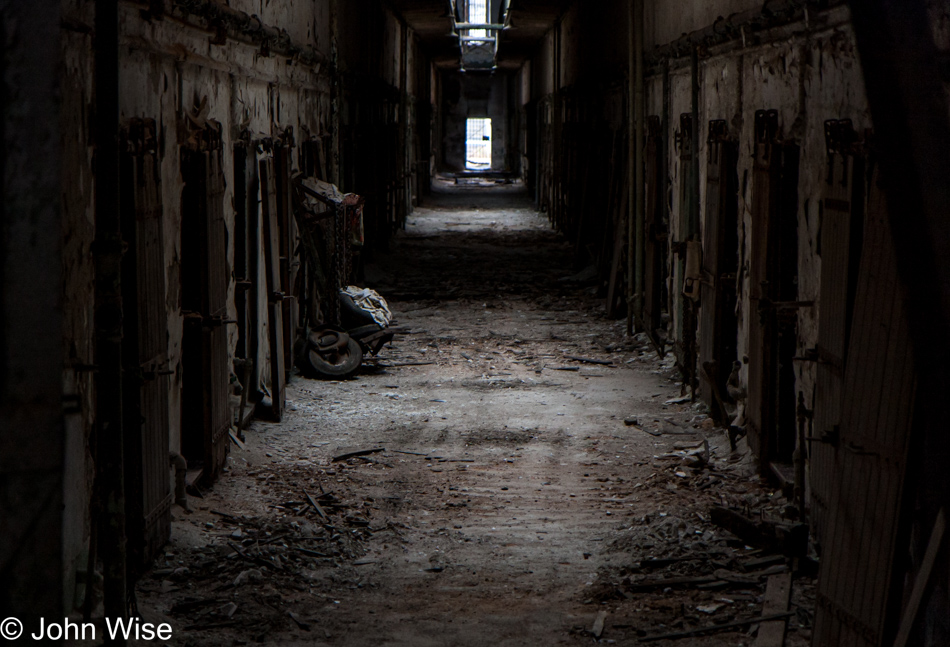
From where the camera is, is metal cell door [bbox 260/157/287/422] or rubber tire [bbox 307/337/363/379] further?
rubber tire [bbox 307/337/363/379]

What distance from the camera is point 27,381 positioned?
1.82 metres

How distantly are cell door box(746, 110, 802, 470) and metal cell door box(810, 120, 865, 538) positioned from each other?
2.54 feet

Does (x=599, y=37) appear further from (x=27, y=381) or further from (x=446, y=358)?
(x=27, y=381)

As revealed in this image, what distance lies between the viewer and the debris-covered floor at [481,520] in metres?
5.00

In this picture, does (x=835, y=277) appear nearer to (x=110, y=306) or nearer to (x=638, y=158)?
(x=110, y=306)

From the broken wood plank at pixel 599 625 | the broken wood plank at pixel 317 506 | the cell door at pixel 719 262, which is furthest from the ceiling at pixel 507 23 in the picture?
the broken wood plank at pixel 599 625

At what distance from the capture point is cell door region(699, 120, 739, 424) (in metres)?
7.93

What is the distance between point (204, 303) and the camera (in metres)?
6.55

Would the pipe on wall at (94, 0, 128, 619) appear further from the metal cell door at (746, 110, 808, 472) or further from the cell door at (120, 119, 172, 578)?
the metal cell door at (746, 110, 808, 472)

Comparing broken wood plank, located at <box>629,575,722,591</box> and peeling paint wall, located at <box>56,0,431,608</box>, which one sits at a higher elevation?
peeling paint wall, located at <box>56,0,431,608</box>

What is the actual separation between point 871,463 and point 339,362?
697 centimetres

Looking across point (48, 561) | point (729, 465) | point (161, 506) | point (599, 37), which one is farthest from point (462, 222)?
point (48, 561)

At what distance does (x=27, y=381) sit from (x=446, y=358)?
376 inches

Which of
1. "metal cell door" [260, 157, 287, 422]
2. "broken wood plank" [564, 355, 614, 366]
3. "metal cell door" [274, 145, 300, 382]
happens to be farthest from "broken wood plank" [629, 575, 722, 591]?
"broken wood plank" [564, 355, 614, 366]
